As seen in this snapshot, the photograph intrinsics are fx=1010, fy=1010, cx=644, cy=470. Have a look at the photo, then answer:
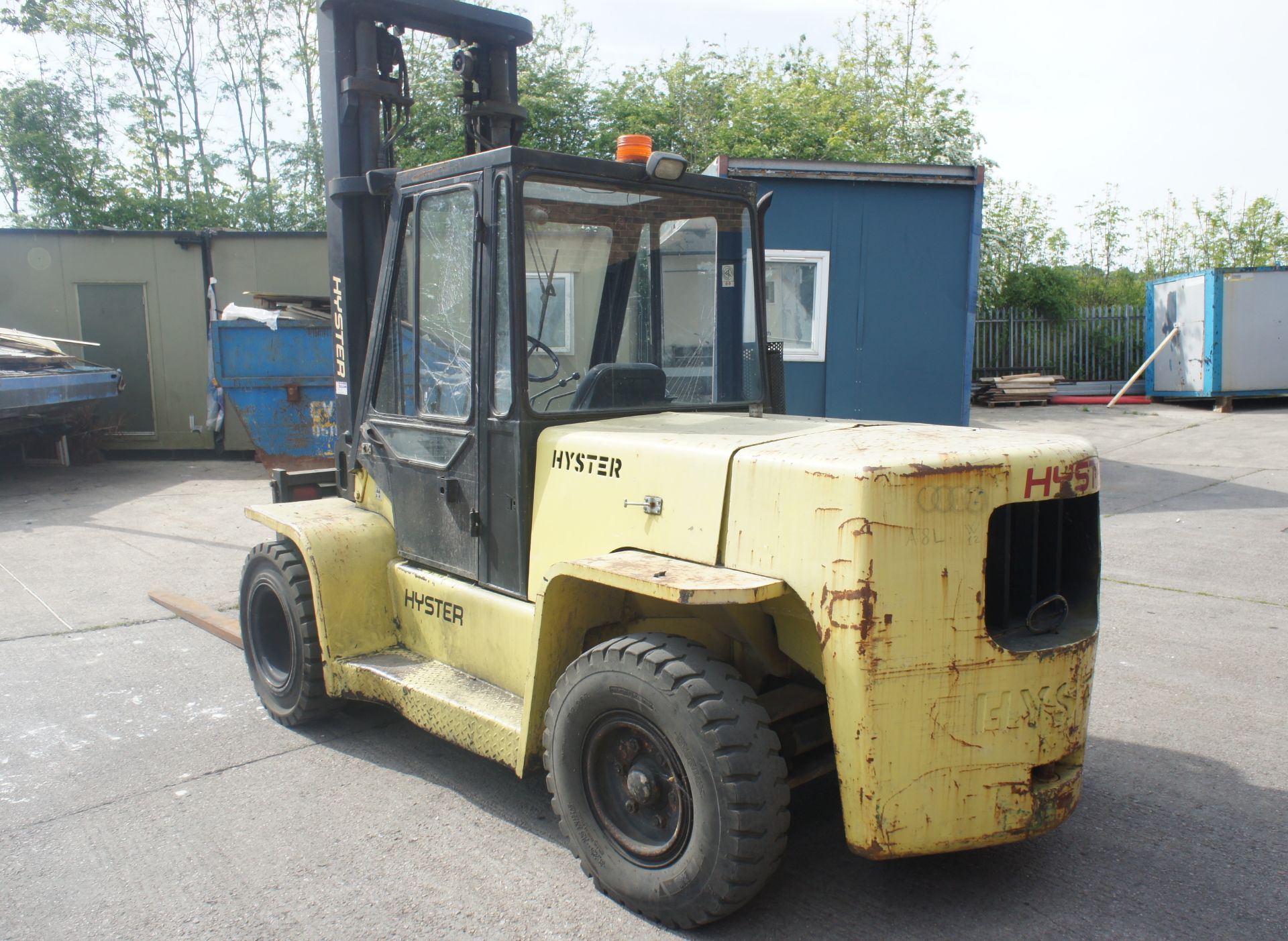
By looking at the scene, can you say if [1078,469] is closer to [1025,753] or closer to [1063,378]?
[1025,753]

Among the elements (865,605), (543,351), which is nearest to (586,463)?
(543,351)

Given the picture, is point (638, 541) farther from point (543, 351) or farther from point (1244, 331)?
point (1244, 331)

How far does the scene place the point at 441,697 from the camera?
3.79 metres

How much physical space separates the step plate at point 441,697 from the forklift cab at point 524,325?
1.36 ft

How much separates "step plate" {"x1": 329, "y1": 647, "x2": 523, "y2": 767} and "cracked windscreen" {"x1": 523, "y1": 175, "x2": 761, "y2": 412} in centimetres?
111

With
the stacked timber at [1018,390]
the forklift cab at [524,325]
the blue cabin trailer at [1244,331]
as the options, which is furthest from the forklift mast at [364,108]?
the stacked timber at [1018,390]

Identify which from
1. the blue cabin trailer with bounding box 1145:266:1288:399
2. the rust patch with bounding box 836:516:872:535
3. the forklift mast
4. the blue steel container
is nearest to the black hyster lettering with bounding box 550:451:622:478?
the rust patch with bounding box 836:516:872:535

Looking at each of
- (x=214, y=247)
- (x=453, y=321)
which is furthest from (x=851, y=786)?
(x=214, y=247)

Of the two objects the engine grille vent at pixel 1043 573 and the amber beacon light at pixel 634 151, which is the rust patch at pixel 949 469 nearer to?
the engine grille vent at pixel 1043 573

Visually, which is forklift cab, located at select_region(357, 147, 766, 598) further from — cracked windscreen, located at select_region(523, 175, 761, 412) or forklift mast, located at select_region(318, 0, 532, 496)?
forklift mast, located at select_region(318, 0, 532, 496)

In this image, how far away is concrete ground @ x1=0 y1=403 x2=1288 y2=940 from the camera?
3.04 m

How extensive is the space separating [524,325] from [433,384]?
0.68 meters

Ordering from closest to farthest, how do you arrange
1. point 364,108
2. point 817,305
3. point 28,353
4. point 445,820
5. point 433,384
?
1. point 445,820
2. point 433,384
3. point 364,108
4. point 817,305
5. point 28,353

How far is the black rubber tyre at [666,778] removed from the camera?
2.75 metres
